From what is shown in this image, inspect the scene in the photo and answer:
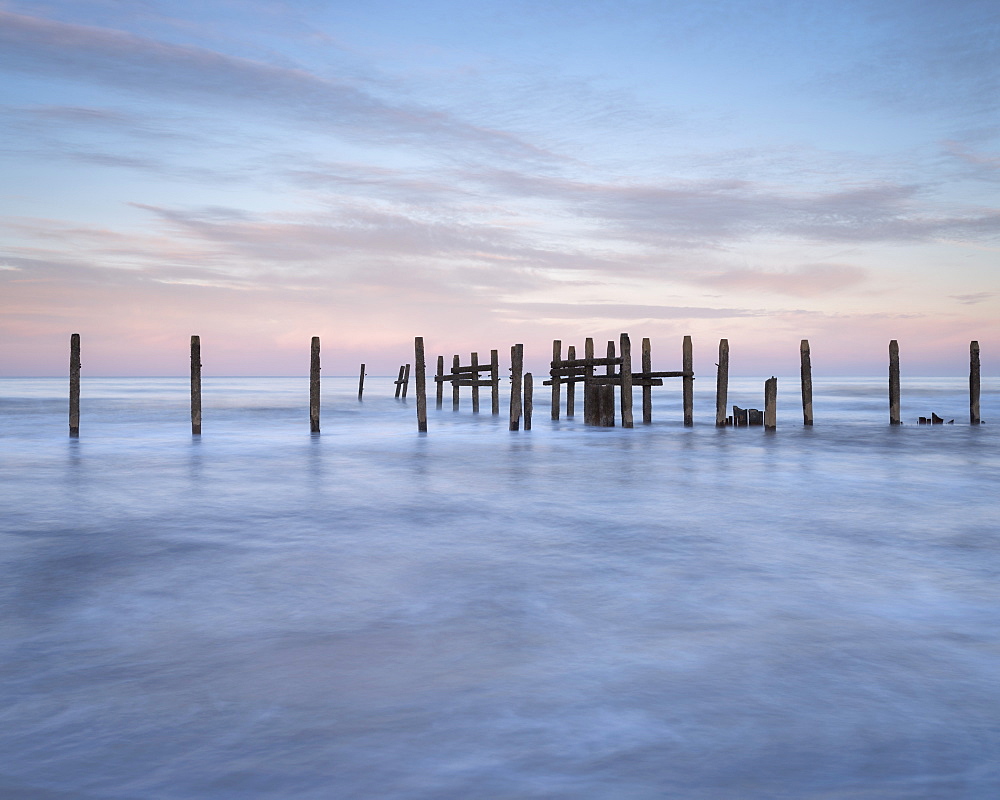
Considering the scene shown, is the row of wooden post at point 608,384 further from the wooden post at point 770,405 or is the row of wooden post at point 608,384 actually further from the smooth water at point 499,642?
the smooth water at point 499,642

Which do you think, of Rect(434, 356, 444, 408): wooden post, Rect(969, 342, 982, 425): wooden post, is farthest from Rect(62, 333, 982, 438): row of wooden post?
Rect(434, 356, 444, 408): wooden post

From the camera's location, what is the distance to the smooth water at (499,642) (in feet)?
11.6

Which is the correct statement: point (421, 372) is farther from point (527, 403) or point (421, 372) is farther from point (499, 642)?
point (499, 642)

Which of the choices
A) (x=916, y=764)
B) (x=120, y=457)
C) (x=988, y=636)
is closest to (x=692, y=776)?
(x=916, y=764)

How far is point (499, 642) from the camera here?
5266 mm

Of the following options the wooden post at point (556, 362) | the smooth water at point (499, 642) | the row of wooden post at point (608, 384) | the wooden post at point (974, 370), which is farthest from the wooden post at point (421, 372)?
the wooden post at point (974, 370)

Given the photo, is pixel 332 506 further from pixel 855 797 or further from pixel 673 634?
pixel 855 797

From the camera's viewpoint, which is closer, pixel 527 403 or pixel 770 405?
pixel 770 405

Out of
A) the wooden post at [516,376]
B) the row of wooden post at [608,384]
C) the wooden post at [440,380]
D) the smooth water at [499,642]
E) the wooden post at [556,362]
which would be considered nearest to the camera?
the smooth water at [499,642]

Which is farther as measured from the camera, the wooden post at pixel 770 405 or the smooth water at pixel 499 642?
the wooden post at pixel 770 405

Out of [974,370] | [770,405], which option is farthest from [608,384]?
[974,370]

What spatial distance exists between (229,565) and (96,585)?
113 centimetres

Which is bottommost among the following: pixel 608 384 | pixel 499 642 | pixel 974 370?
pixel 499 642

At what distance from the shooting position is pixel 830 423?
28.7 metres
